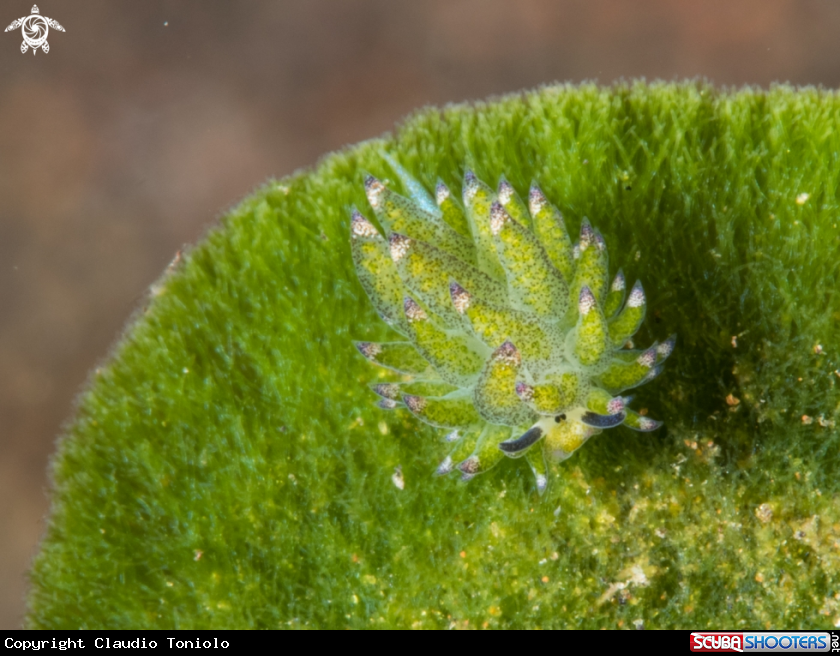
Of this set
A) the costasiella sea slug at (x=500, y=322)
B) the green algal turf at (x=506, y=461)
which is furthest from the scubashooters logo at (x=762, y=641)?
the costasiella sea slug at (x=500, y=322)

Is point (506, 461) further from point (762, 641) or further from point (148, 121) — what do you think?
point (148, 121)

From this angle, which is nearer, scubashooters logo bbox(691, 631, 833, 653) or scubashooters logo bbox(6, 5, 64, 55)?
scubashooters logo bbox(691, 631, 833, 653)

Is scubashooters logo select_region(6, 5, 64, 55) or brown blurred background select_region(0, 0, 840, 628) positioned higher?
scubashooters logo select_region(6, 5, 64, 55)

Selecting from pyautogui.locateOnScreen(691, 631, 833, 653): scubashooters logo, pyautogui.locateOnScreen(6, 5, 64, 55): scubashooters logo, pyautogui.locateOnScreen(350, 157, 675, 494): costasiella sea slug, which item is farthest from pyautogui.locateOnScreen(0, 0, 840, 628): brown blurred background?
pyautogui.locateOnScreen(691, 631, 833, 653): scubashooters logo

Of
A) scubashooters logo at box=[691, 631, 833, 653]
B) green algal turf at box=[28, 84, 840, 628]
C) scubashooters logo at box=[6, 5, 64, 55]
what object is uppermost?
scubashooters logo at box=[6, 5, 64, 55]

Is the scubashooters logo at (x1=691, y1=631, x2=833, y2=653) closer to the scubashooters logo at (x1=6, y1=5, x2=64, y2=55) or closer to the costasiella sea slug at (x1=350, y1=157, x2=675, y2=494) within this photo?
the costasiella sea slug at (x1=350, y1=157, x2=675, y2=494)

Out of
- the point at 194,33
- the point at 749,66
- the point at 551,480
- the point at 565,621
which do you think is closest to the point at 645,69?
the point at 749,66
